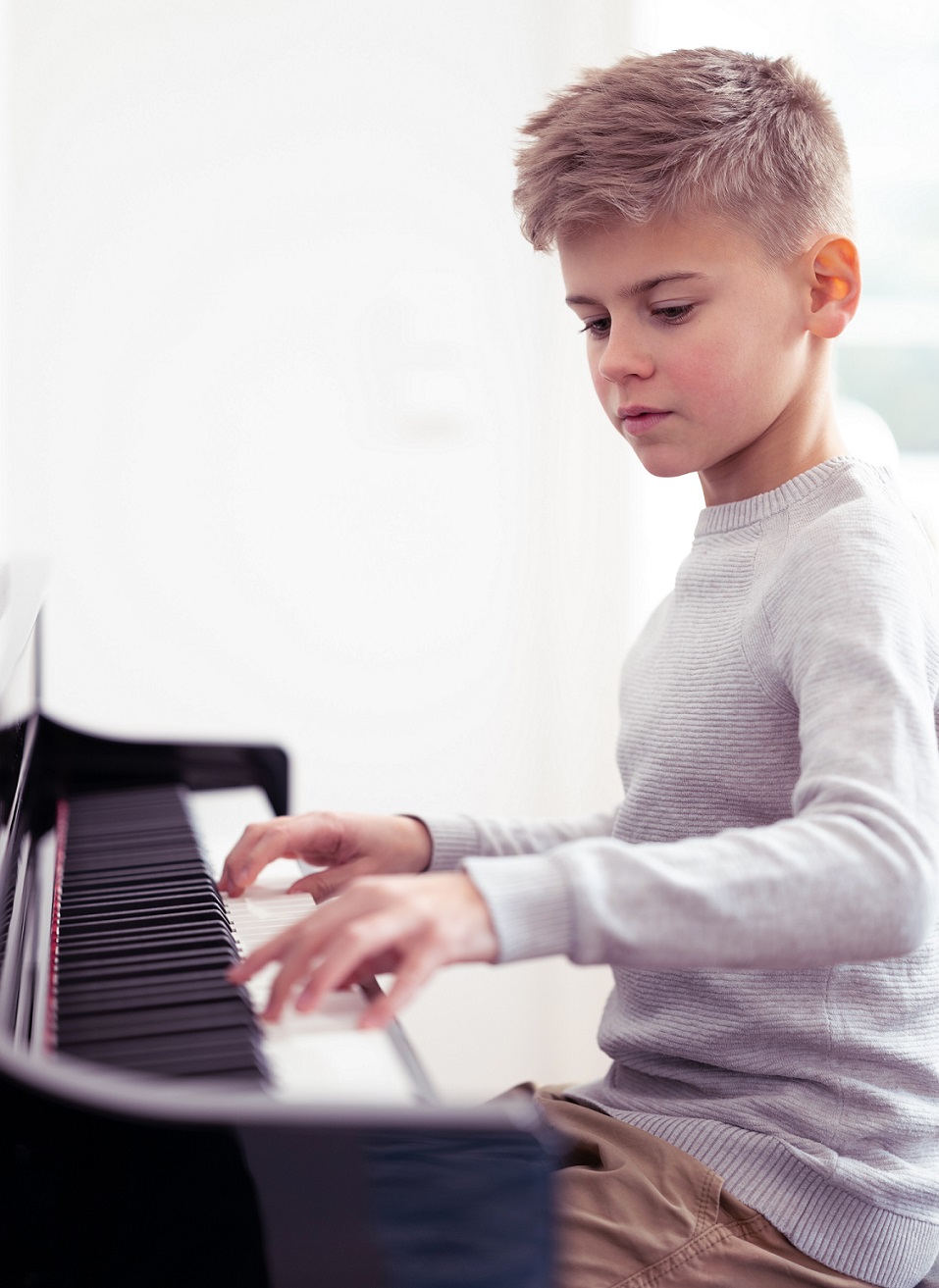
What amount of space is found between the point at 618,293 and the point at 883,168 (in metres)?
1.64

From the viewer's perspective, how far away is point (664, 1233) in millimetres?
910

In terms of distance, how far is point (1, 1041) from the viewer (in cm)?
61

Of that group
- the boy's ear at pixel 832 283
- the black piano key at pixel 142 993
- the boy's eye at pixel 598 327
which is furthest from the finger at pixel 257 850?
the boy's ear at pixel 832 283

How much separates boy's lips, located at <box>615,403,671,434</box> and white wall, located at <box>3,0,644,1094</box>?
1.35 metres

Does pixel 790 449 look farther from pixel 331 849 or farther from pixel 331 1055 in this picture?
pixel 331 1055

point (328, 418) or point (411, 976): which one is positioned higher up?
point (328, 418)

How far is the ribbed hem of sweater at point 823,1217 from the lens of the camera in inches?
35.9

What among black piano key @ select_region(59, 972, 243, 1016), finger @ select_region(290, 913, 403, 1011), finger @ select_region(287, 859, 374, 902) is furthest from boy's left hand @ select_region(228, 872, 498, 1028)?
finger @ select_region(287, 859, 374, 902)

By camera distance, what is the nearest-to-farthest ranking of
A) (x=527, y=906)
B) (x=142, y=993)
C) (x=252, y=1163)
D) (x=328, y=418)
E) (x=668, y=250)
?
1. (x=252, y=1163)
2. (x=527, y=906)
3. (x=142, y=993)
4. (x=668, y=250)
5. (x=328, y=418)

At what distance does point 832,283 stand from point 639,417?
0.19 metres

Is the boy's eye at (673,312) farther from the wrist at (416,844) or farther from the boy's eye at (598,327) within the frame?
the wrist at (416,844)

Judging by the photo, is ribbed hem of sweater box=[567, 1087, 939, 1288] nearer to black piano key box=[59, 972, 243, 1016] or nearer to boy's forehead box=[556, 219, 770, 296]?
black piano key box=[59, 972, 243, 1016]

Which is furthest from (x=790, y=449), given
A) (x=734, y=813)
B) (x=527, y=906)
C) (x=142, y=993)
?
(x=142, y=993)

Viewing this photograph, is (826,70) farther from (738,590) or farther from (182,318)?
(738,590)
